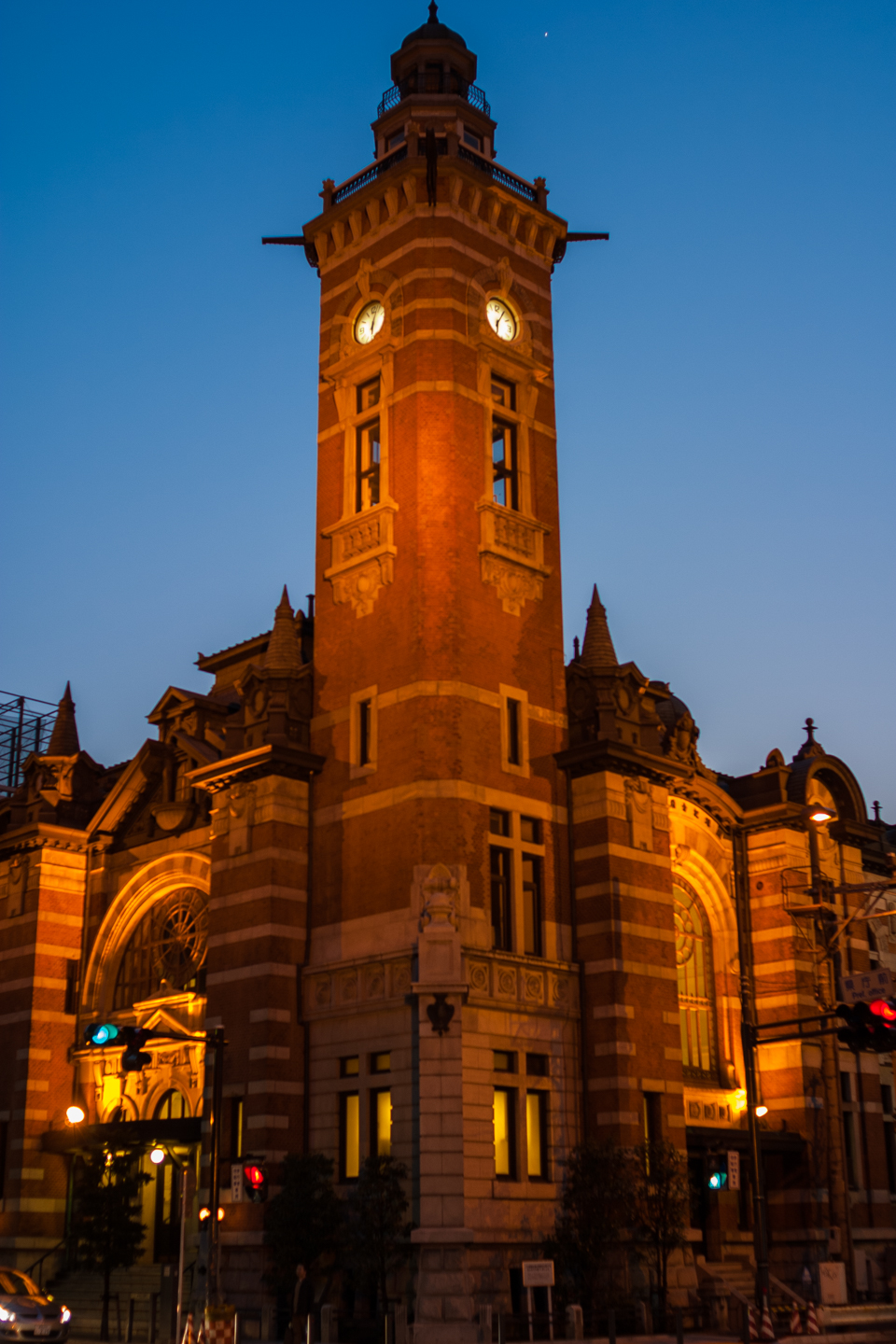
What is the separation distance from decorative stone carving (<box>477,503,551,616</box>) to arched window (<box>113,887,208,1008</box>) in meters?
13.5

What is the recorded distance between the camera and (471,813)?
1508 inches

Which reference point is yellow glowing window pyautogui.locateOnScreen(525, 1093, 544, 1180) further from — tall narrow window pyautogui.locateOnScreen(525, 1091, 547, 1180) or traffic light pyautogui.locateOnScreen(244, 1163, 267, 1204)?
traffic light pyautogui.locateOnScreen(244, 1163, 267, 1204)

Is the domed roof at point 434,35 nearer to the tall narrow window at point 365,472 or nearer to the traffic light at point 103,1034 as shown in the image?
the tall narrow window at point 365,472

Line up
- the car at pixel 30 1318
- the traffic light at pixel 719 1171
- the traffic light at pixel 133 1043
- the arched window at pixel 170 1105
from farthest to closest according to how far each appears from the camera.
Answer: the arched window at pixel 170 1105 < the traffic light at pixel 719 1171 < the car at pixel 30 1318 < the traffic light at pixel 133 1043

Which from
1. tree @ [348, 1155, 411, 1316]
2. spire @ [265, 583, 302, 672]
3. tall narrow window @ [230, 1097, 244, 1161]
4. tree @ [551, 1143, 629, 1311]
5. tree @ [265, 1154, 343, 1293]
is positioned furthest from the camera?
spire @ [265, 583, 302, 672]

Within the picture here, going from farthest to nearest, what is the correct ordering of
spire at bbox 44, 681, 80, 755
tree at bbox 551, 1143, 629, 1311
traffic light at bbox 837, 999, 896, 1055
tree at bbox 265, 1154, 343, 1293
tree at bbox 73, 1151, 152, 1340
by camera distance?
spire at bbox 44, 681, 80, 755, tree at bbox 73, 1151, 152, 1340, tree at bbox 551, 1143, 629, 1311, tree at bbox 265, 1154, 343, 1293, traffic light at bbox 837, 999, 896, 1055

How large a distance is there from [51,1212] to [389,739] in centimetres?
1888

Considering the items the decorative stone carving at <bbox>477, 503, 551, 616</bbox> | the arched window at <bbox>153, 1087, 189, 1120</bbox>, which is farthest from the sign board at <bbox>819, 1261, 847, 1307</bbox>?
the decorative stone carving at <bbox>477, 503, 551, 616</bbox>

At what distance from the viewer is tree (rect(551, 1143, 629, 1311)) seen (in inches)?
1380

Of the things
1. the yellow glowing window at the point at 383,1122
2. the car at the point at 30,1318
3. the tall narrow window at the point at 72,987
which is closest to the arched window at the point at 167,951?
the tall narrow window at the point at 72,987

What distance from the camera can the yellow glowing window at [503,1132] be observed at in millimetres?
36344

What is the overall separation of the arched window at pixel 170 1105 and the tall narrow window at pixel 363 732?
39.3ft

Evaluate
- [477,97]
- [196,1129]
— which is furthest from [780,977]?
[477,97]

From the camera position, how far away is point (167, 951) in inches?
1820
